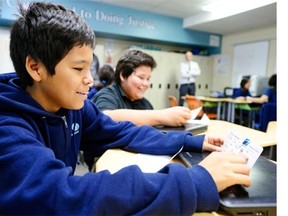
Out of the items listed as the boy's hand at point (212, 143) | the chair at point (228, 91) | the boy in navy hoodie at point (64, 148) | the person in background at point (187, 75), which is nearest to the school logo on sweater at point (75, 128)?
the boy in navy hoodie at point (64, 148)

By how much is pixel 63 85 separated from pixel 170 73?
5548 millimetres

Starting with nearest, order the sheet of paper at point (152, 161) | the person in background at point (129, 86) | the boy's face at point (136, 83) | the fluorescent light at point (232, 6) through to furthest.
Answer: the sheet of paper at point (152, 161) < the person in background at point (129, 86) < the boy's face at point (136, 83) < the fluorescent light at point (232, 6)

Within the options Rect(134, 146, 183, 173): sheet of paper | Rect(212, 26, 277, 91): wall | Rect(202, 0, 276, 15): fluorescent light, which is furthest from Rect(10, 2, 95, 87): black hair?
Rect(212, 26, 277, 91): wall

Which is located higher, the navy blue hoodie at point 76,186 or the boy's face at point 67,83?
the boy's face at point 67,83

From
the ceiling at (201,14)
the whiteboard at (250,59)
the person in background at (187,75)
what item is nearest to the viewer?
the ceiling at (201,14)

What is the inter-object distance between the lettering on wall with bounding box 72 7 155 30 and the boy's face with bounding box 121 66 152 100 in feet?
11.7

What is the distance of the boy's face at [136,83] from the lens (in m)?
1.55

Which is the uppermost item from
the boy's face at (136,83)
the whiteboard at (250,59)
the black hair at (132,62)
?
the whiteboard at (250,59)

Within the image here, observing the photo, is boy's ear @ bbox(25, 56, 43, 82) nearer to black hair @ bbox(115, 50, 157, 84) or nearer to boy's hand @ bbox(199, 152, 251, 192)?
boy's hand @ bbox(199, 152, 251, 192)

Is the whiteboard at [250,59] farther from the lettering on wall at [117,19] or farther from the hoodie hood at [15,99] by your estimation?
the hoodie hood at [15,99]

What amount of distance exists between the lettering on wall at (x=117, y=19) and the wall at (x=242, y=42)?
2079mm

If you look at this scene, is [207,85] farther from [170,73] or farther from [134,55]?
[134,55]

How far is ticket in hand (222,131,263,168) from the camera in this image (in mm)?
576
